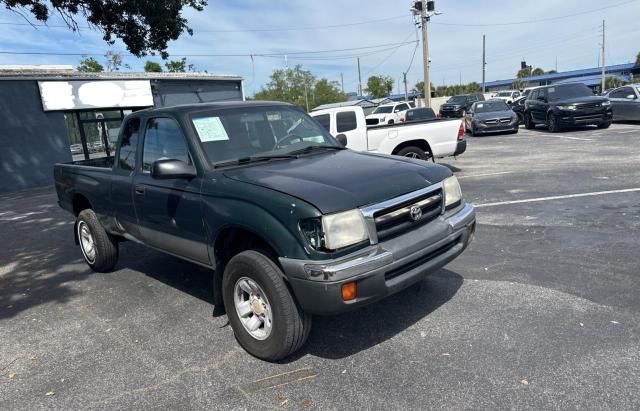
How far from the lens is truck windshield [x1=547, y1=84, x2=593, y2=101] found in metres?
18.3

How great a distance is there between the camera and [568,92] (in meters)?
18.6

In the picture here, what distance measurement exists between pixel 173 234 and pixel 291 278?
5.24 feet

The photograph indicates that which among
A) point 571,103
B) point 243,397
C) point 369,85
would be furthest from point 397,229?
point 369,85

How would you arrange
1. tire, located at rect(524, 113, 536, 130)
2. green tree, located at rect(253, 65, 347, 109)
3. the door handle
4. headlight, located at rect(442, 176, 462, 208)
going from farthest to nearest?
green tree, located at rect(253, 65, 347, 109)
tire, located at rect(524, 113, 536, 130)
the door handle
headlight, located at rect(442, 176, 462, 208)

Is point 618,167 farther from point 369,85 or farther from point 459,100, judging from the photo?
point 369,85

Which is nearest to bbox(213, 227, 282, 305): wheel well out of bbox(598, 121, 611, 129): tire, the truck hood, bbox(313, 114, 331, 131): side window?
the truck hood

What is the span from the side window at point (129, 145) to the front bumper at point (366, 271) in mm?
2551

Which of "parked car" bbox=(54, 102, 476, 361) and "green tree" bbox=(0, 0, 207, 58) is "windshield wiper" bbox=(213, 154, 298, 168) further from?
"green tree" bbox=(0, 0, 207, 58)

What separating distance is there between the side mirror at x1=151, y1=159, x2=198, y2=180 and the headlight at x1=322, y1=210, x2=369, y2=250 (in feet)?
4.54

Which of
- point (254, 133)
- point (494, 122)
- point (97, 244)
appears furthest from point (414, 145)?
point (494, 122)

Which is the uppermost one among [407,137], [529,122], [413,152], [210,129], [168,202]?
[210,129]

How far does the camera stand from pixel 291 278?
3146mm

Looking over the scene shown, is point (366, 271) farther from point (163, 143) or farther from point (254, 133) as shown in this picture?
point (163, 143)

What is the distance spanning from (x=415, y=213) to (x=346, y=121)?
724cm
